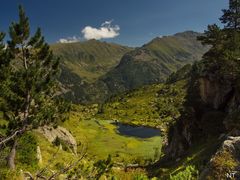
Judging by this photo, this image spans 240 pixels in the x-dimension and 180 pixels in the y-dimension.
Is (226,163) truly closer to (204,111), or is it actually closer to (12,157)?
(12,157)

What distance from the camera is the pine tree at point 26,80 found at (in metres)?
39.2

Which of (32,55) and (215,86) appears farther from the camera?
(215,86)

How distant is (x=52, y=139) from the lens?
85.9m

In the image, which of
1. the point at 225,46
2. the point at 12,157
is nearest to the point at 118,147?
the point at 225,46

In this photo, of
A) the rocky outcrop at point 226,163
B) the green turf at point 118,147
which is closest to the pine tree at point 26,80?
the rocky outcrop at point 226,163

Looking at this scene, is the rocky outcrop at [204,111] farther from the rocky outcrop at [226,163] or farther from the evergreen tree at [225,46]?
the rocky outcrop at [226,163]

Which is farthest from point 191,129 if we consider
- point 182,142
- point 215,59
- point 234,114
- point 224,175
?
point 224,175

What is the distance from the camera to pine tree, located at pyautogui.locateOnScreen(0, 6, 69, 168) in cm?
3925

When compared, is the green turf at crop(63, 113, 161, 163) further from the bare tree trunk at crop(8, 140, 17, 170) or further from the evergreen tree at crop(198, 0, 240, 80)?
the bare tree trunk at crop(8, 140, 17, 170)

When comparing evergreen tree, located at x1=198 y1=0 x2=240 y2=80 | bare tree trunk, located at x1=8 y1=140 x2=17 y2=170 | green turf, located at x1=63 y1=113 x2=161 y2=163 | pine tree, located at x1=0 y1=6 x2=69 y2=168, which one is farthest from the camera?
green turf, located at x1=63 y1=113 x2=161 y2=163

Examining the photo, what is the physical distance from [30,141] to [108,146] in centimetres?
10655

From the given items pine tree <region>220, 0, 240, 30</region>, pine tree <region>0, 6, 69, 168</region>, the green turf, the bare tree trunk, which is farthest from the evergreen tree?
the green turf

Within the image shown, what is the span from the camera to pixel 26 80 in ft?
128

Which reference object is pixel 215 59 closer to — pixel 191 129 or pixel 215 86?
pixel 215 86
